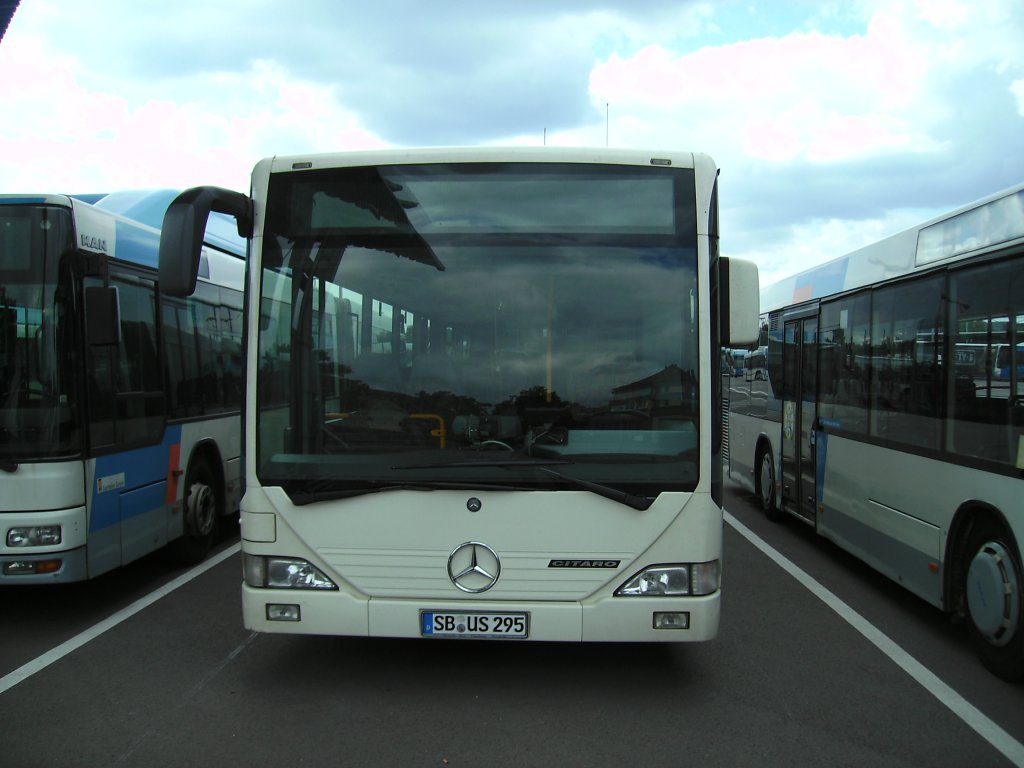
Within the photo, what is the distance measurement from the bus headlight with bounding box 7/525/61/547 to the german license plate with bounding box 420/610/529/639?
2.97 meters

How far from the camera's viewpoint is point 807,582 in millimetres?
7570

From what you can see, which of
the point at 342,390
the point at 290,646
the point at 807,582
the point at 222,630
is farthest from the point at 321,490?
the point at 807,582

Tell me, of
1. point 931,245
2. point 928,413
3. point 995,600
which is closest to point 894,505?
point 928,413

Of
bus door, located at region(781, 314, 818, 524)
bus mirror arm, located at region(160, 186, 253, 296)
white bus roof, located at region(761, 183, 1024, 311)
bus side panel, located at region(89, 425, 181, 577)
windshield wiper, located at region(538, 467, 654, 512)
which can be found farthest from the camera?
bus door, located at region(781, 314, 818, 524)

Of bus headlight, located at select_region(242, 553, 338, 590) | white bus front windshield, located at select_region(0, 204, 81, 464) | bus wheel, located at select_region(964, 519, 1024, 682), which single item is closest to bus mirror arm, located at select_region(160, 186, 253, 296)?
bus headlight, located at select_region(242, 553, 338, 590)

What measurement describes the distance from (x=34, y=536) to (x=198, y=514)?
2.31 meters

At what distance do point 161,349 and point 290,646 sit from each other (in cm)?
316

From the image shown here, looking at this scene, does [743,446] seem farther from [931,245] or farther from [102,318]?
[102,318]

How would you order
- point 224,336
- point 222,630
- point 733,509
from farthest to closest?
point 733,509, point 224,336, point 222,630

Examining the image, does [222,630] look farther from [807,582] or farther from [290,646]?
[807,582]

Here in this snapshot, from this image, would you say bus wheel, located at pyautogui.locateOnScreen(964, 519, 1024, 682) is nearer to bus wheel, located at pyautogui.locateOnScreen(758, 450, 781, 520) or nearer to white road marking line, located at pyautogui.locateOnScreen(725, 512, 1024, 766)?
white road marking line, located at pyautogui.locateOnScreen(725, 512, 1024, 766)

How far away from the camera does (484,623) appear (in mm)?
4359

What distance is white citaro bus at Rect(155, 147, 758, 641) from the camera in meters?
4.36

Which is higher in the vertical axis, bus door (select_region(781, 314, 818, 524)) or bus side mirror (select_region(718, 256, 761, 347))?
bus side mirror (select_region(718, 256, 761, 347))
